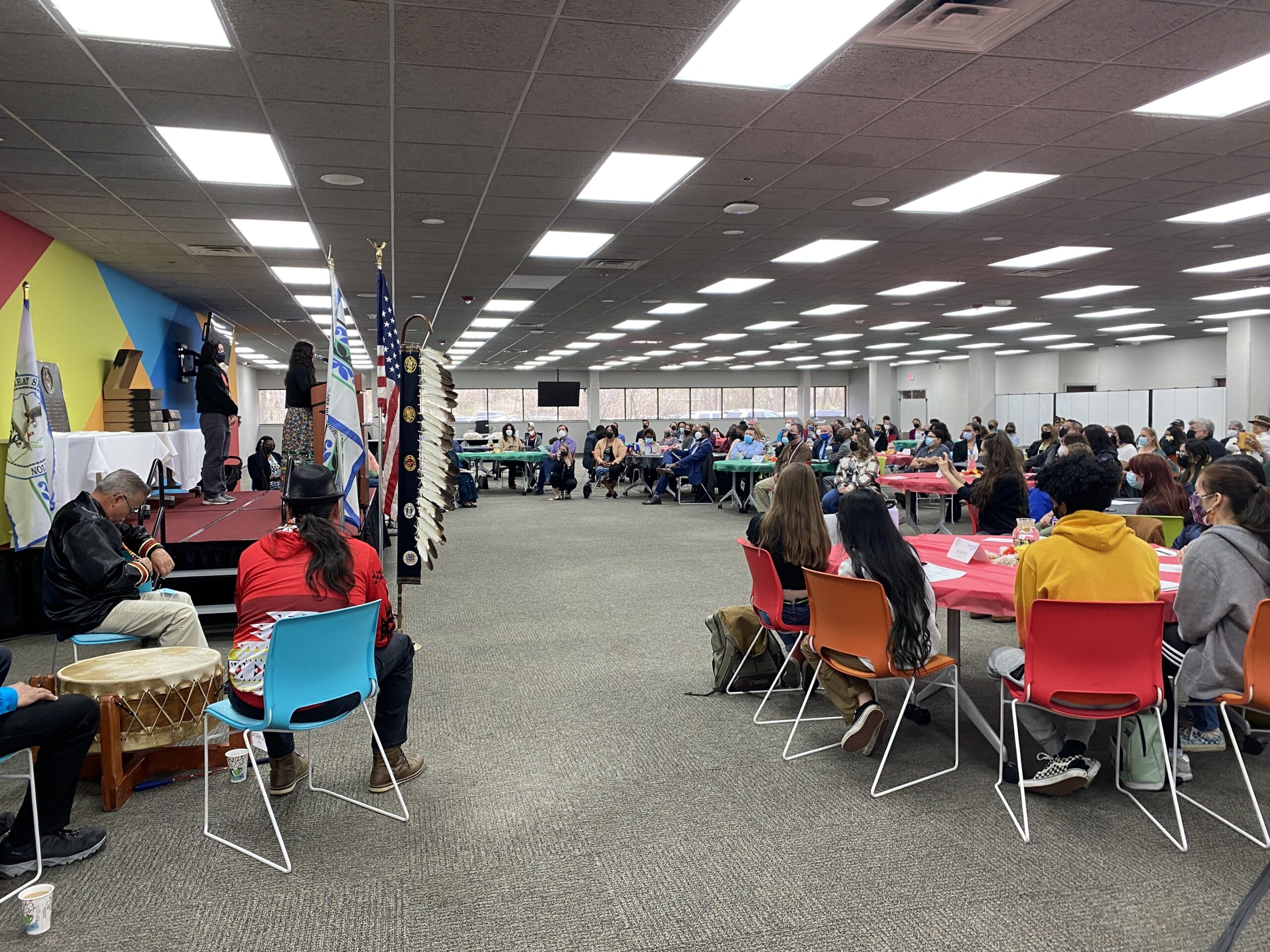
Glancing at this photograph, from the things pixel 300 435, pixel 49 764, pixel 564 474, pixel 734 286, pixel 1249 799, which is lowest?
pixel 1249 799

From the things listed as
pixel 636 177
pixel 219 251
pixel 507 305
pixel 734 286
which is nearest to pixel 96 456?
pixel 219 251

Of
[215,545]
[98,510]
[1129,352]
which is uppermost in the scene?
[1129,352]

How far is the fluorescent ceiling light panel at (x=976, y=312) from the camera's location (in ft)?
46.7

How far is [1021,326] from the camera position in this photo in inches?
664

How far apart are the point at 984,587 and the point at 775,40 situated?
258 centimetres

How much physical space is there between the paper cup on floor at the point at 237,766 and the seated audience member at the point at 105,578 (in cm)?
77

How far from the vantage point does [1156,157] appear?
589 cm

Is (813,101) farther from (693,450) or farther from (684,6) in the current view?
(693,450)

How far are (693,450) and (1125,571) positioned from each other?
37.7 ft

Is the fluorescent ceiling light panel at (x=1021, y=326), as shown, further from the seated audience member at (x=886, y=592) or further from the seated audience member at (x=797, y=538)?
the seated audience member at (x=886, y=592)

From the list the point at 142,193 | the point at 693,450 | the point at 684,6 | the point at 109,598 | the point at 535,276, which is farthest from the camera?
the point at 693,450

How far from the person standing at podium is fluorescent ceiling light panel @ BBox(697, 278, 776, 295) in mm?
5957

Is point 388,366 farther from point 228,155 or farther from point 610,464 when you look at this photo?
point 610,464

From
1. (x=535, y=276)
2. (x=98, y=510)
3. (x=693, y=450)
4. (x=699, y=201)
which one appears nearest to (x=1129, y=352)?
(x=693, y=450)
